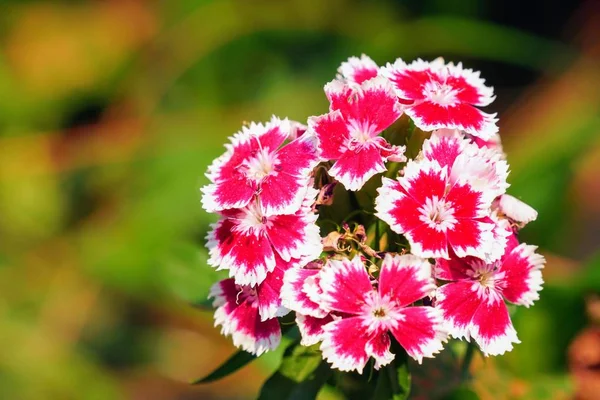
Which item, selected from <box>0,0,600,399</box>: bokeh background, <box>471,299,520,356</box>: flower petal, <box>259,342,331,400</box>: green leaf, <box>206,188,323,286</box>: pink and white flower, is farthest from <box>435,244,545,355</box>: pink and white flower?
<box>0,0,600,399</box>: bokeh background

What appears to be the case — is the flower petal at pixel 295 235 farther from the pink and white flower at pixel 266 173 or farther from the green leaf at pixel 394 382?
the green leaf at pixel 394 382

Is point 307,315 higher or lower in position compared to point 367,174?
lower

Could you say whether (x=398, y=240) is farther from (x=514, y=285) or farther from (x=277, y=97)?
(x=277, y=97)

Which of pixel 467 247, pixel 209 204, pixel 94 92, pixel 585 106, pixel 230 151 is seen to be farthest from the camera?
pixel 94 92

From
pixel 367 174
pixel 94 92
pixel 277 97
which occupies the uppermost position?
pixel 277 97

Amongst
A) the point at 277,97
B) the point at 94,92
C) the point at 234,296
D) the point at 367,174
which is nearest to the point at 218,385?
the point at 277,97

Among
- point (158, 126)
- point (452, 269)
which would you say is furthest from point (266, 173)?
point (158, 126)

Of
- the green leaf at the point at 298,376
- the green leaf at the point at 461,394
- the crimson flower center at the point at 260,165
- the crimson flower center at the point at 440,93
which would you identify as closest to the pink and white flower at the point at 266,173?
the crimson flower center at the point at 260,165
